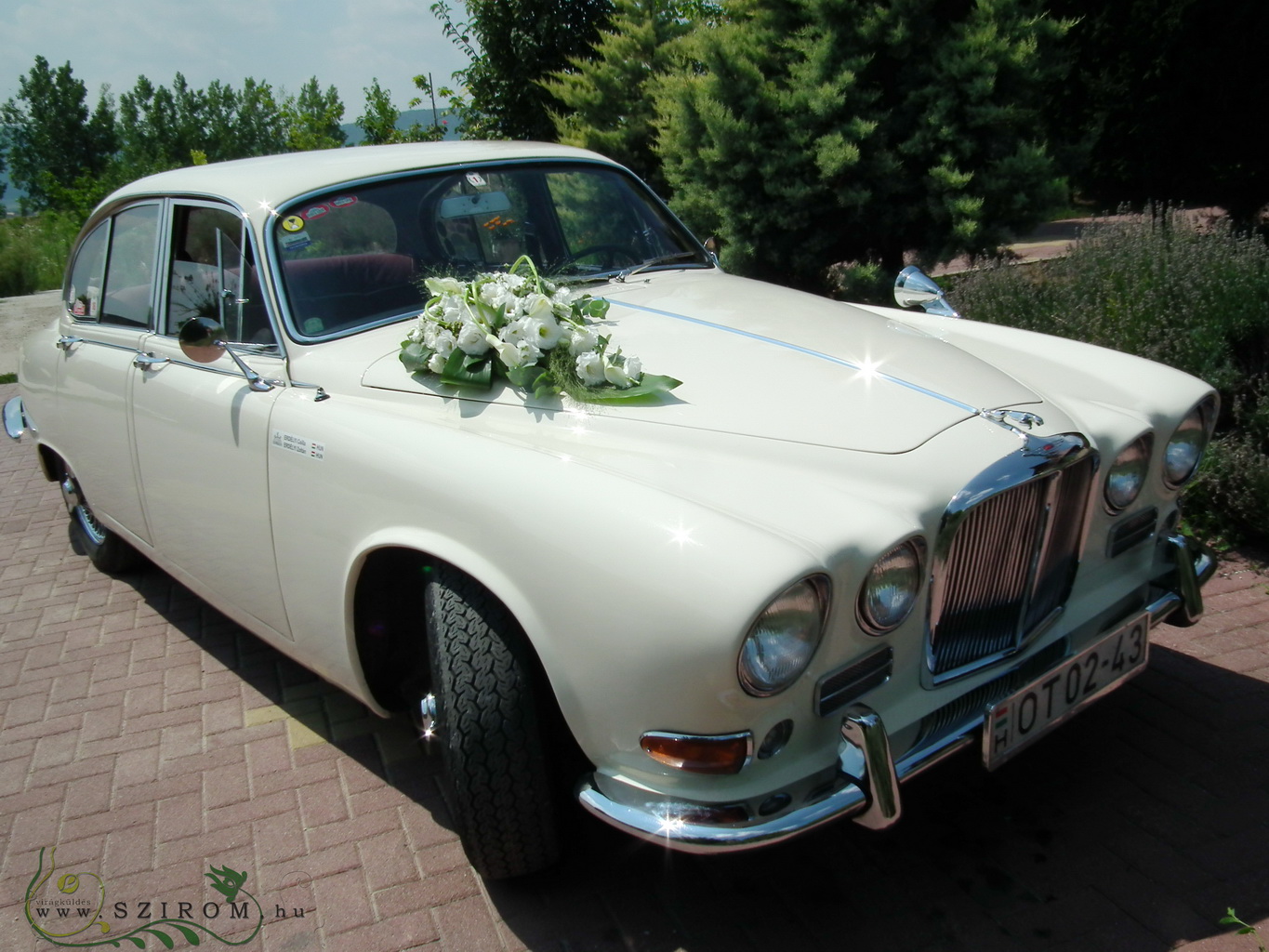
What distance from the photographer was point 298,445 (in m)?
2.65

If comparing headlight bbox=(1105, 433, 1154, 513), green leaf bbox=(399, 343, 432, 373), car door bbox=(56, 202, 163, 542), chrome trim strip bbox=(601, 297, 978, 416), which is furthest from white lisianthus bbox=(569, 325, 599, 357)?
car door bbox=(56, 202, 163, 542)

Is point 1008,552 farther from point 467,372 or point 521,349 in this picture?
point 467,372

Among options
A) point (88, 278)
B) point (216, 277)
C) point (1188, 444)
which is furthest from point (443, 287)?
point (88, 278)

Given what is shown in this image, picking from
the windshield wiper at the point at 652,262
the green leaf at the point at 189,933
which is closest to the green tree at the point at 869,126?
the windshield wiper at the point at 652,262

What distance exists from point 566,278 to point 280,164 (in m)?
1.03

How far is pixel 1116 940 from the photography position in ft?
7.07

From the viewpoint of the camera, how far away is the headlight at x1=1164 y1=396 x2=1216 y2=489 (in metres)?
2.70

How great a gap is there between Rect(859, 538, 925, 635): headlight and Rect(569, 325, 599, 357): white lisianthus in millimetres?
960

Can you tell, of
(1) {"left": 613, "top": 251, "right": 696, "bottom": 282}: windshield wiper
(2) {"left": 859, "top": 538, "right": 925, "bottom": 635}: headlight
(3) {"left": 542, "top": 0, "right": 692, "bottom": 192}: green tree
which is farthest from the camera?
(3) {"left": 542, "top": 0, "right": 692, "bottom": 192}: green tree

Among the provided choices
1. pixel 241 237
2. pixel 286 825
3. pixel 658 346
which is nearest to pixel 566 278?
pixel 658 346

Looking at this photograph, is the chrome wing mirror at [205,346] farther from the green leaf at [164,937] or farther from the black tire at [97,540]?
the black tire at [97,540]

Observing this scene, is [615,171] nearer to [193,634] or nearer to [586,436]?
[586,436]

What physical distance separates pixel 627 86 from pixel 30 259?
11.1 metres

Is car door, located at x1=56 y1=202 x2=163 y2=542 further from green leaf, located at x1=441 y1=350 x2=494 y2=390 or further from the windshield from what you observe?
green leaf, located at x1=441 y1=350 x2=494 y2=390
